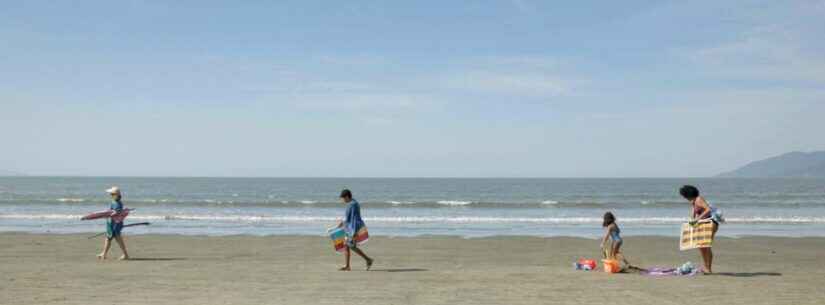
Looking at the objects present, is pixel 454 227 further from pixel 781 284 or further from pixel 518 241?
pixel 781 284

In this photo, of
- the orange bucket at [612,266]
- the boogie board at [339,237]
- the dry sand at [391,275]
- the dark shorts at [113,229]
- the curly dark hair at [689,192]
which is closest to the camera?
the dry sand at [391,275]

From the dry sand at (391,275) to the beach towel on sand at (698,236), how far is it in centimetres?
55

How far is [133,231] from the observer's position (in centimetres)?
2311

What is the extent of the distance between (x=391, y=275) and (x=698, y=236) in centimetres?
500

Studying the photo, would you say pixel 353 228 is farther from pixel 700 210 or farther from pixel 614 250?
pixel 700 210

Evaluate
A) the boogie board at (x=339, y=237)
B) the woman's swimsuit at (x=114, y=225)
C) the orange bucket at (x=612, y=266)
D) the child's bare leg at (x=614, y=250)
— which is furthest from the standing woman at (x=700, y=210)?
the woman's swimsuit at (x=114, y=225)

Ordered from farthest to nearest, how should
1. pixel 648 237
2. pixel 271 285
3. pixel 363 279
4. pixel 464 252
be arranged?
pixel 648 237, pixel 464 252, pixel 363 279, pixel 271 285

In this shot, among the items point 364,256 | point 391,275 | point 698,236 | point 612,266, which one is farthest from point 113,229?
point 698,236

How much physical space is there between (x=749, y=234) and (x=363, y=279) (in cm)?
1618

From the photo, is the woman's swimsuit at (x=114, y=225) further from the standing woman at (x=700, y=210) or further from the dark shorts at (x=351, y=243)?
the standing woman at (x=700, y=210)

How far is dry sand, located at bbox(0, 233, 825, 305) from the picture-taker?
32.0 ft

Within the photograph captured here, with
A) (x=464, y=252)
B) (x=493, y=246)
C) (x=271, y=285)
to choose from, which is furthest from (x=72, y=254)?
(x=493, y=246)

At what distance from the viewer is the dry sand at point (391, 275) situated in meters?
9.74

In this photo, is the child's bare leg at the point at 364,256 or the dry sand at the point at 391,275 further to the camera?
the child's bare leg at the point at 364,256
